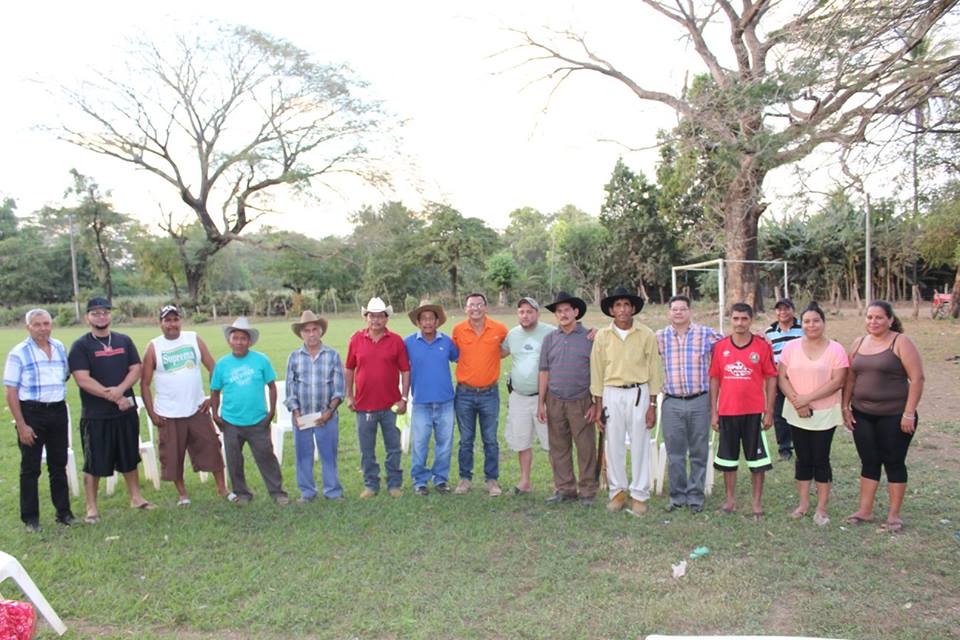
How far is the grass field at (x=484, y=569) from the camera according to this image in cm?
351

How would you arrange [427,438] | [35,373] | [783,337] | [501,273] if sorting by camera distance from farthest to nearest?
1. [501,273]
2. [783,337]
3. [427,438]
4. [35,373]

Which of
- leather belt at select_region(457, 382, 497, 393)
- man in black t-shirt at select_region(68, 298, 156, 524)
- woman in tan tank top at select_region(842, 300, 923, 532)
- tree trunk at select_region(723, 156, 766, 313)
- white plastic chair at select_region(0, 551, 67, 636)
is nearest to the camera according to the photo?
white plastic chair at select_region(0, 551, 67, 636)

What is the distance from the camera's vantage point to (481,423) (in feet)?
18.9

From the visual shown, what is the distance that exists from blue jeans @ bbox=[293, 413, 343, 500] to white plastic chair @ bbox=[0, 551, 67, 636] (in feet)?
7.06

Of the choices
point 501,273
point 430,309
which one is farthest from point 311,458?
point 501,273

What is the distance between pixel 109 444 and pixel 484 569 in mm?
3042

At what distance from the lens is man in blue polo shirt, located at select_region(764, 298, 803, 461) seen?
645 centimetres

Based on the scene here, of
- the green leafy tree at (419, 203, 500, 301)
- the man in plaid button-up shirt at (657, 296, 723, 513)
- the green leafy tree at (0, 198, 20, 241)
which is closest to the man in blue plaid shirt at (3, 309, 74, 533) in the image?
the man in plaid button-up shirt at (657, 296, 723, 513)

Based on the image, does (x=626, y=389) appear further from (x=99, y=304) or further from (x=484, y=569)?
(x=99, y=304)

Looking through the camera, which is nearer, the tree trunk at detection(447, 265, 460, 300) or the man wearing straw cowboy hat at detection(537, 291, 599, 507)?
the man wearing straw cowboy hat at detection(537, 291, 599, 507)

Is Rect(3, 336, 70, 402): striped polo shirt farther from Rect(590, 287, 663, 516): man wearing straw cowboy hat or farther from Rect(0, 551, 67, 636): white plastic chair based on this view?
Rect(590, 287, 663, 516): man wearing straw cowboy hat

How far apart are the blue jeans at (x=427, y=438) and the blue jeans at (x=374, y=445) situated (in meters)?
0.15

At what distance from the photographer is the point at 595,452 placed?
17.9 feet

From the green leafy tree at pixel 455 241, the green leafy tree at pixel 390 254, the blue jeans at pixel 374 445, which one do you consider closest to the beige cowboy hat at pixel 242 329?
the blue jeans at pixel 374 445
